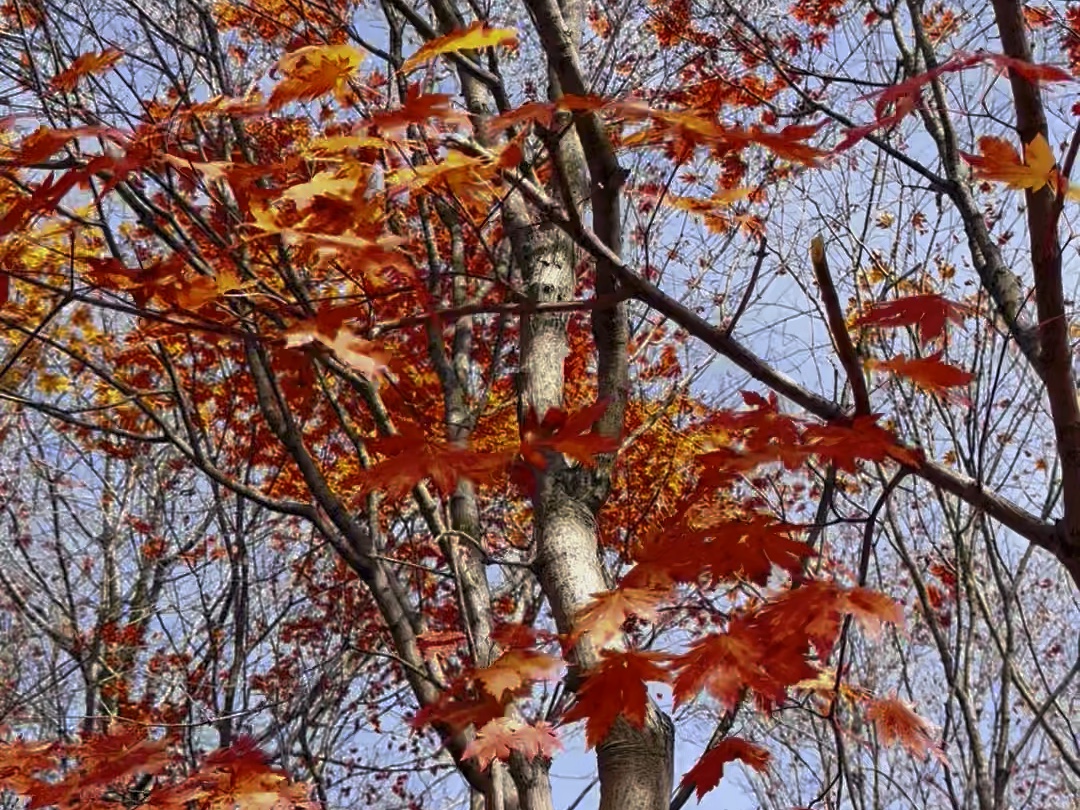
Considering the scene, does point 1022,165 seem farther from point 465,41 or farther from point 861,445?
point 465,41

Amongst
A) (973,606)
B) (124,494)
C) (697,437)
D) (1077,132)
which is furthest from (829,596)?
(124,494)

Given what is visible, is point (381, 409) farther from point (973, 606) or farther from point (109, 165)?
point (973, 606)

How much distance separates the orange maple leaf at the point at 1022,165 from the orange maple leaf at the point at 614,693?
1.15m

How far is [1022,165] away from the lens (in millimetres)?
1853

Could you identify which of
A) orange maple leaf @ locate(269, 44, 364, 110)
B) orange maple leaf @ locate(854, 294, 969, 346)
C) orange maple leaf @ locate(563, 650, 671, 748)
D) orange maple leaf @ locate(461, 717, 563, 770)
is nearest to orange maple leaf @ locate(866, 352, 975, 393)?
orange maple leaf @ locate(854, 294, 969, 346)

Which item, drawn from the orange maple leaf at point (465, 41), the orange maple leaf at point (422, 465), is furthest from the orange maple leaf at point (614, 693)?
the orange maple leaf at point (465, 41)

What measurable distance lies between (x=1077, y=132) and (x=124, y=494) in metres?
7.68

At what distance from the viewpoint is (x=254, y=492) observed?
3535mm

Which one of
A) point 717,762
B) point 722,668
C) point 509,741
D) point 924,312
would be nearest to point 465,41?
point 924,312

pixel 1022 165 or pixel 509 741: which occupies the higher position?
pixel 1022 165

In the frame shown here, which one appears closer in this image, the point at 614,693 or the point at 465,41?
the point at 614,693

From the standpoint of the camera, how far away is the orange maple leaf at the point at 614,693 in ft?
6.91

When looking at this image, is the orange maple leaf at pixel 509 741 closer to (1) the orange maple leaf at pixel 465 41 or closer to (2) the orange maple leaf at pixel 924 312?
(2) the orange maple leaf at pixel 924 312

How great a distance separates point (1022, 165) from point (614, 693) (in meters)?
1.32
